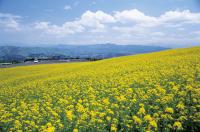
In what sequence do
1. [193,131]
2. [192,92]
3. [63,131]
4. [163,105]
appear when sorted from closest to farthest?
[193,131] → [63,131] → [163,105] → [192,92]

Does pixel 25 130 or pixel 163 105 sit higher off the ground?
pixel 163 105

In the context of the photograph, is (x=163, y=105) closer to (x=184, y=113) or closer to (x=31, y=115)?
(x=184, y=113)

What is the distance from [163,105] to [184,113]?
1022mm

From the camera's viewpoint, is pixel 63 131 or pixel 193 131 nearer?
pixel 193 131

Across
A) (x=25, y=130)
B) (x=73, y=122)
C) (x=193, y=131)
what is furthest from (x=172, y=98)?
(x=25, y=130)

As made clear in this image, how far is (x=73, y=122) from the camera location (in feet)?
27.7

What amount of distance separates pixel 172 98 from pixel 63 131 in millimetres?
3390

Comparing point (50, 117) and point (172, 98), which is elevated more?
point (172, 98)

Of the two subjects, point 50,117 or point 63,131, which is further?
point 50,117

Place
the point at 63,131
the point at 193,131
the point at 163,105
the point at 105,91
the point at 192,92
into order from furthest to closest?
the point at 105,91, the point at 192,92, the point at 163,105, the point at 63,131, the point at 193,131

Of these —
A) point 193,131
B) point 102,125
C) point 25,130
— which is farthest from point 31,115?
point 193,131

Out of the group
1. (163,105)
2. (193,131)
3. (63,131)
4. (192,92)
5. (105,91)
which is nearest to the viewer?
(193,131)

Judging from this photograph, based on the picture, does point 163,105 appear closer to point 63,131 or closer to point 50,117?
point 63,131

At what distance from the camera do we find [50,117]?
362 inches
